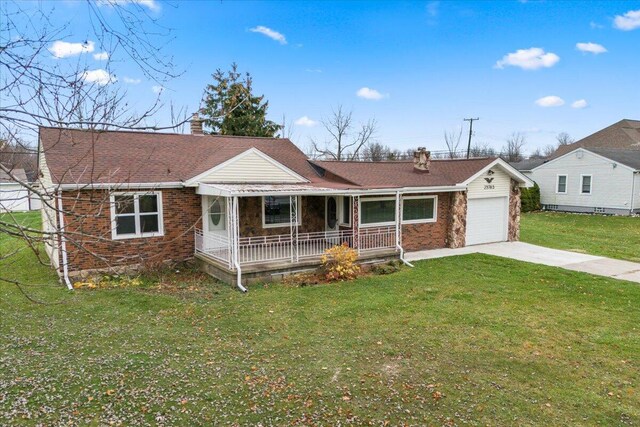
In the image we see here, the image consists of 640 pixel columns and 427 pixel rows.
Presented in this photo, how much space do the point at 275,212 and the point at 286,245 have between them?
4.11 ft

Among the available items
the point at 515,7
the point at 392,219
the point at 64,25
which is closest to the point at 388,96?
the point at 515,7

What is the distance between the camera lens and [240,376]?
19.7 feet

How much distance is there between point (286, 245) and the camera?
46.1 ft

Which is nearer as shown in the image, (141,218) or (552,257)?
(141,218)

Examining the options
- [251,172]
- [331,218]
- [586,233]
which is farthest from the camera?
[586,233]

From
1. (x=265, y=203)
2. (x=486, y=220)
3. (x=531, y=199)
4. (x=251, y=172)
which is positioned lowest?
(x=486, y=220)

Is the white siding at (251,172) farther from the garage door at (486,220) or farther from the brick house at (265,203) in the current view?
the garage door at (486,220)

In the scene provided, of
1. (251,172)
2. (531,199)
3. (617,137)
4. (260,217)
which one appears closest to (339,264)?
(260,217)

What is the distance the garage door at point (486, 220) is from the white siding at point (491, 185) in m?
0.24

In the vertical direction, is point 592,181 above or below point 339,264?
above

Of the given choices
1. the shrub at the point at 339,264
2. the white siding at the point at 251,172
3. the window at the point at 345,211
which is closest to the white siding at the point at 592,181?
the window at the point at 345,211

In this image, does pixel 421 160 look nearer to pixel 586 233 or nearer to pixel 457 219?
pixel 457 219

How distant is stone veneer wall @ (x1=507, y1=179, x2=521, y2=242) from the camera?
1777cm

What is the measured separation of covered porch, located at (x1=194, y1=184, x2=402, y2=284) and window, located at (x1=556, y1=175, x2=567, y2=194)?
2072cm
